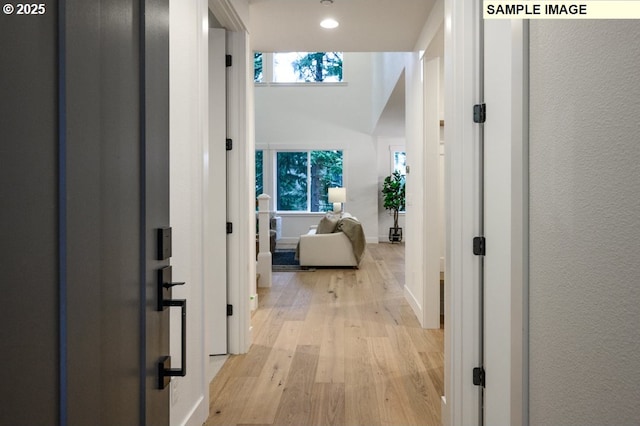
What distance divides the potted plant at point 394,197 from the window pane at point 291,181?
1909 mm

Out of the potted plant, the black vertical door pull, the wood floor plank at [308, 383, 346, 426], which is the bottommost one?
the wood floor plank at [308, 383, 346, 426]

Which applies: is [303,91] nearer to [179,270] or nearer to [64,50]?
[179,270]

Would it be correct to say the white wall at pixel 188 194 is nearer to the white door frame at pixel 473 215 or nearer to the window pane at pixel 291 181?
the white door frame at pixel 473 215

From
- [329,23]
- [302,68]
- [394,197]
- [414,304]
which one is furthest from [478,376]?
[302,68]

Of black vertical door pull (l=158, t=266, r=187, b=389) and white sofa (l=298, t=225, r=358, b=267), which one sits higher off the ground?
black vertical door pull (l=158, t=266, r=187, b=389)

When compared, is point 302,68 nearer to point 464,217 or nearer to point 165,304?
point 464,217

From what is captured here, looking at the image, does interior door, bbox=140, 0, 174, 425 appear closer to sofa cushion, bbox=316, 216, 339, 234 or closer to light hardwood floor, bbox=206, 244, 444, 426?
light hardwood floor, bbox=206, 244, 444, 426

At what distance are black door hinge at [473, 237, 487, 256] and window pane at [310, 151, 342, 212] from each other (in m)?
8.65

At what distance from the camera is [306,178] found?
10.6 meters

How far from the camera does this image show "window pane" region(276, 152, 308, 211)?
34.8ft

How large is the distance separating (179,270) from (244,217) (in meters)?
1.26

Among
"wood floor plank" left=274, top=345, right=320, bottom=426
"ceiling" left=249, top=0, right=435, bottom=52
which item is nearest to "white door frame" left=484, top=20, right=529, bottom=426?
"wood floor plank" left=274, top=345, right=320, bottom=426

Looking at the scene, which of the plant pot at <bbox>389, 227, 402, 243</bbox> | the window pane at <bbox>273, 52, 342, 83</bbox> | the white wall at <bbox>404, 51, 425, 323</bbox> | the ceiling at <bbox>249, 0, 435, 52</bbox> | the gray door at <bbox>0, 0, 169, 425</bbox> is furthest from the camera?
the window pane at <bbox>273, 52, 342, 83</bbox>

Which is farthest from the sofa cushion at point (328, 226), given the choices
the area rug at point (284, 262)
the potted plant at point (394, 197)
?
the potted plant at point (394, 197)
